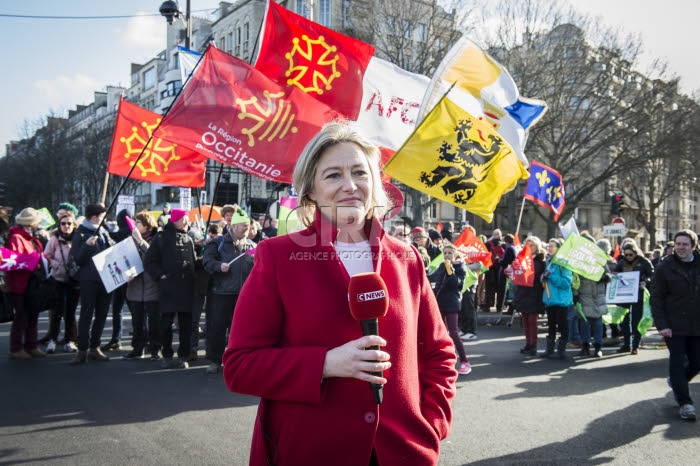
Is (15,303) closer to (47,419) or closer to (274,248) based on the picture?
(47,419)

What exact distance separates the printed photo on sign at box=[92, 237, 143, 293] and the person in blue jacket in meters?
6.81

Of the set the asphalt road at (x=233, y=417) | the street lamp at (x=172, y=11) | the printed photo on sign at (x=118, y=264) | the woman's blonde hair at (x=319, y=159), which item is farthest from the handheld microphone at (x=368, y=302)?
the street lamp at (x=172, y=11)

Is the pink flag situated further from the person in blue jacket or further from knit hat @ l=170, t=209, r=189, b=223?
the person in blue jacket


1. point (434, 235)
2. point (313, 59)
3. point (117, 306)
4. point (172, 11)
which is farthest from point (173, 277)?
point (172, 11)

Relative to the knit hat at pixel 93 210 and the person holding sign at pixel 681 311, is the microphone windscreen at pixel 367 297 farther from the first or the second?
the knit hat at pixel 93 210

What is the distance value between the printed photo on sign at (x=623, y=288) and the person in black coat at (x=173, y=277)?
7.28 metres

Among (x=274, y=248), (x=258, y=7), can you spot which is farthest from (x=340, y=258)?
(x=258, y=7)

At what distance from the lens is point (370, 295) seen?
1641mm

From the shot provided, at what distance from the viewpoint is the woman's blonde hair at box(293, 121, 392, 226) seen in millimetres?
1986

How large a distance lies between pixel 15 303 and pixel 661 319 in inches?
344

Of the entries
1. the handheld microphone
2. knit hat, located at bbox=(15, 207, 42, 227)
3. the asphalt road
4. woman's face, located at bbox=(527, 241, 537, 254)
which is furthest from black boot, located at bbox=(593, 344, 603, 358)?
knit hat, located at bbox=(15, 207, 42, 227)

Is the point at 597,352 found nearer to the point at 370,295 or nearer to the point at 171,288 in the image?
the point at 171,288

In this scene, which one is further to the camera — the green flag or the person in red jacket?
the green flag

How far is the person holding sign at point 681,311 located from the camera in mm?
5648
